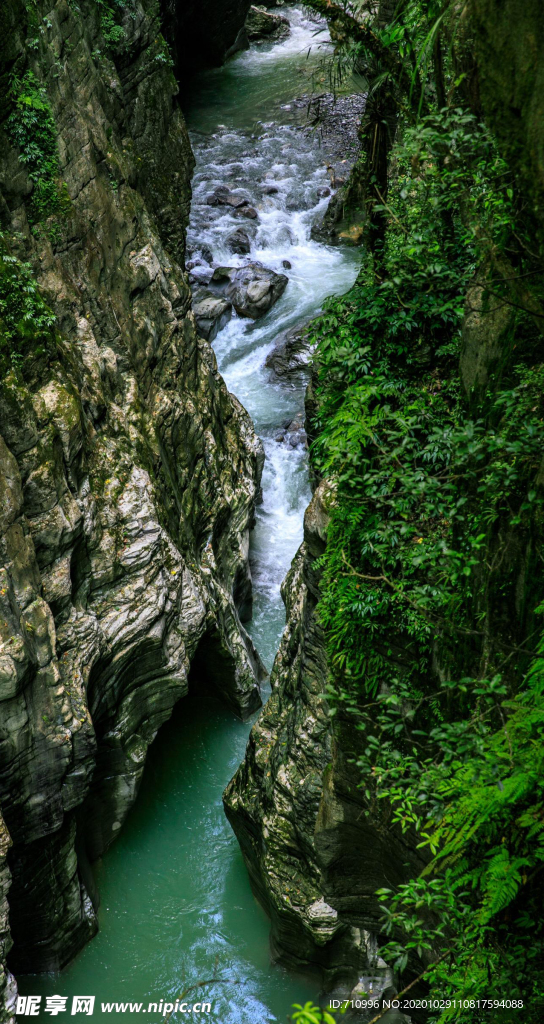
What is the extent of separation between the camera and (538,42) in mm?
3012

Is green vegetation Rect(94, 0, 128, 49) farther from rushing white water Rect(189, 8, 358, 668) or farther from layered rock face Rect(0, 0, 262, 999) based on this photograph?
rushing white water Rect(189, 8, 358, 668)

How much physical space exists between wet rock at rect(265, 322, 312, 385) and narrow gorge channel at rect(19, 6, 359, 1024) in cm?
23

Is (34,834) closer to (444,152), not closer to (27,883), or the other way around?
(27,883)

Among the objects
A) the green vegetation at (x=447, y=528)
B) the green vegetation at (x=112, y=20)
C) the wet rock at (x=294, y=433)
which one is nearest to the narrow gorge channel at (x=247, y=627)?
the wet rock at (x=294, y=433)

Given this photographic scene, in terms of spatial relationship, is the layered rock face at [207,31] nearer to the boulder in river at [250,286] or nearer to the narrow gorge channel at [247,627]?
the narrow gorge channel at [247,627]

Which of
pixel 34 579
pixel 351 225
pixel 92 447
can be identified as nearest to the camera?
pixel 34 579

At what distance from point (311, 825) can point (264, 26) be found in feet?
112

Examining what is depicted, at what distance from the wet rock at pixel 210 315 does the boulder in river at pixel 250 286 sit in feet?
1.72

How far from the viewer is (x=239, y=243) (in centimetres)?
2097

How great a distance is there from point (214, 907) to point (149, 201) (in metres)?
12.7

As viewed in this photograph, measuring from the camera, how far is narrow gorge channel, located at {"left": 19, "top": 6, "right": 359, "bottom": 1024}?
29.9 ft

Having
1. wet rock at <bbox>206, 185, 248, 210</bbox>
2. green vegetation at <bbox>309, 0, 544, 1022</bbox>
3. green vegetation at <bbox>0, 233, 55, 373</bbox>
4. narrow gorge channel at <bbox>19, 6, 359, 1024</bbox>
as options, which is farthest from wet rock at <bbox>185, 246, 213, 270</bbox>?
green vegetation at <bbox>309, 0, 544, 1022</bbox>

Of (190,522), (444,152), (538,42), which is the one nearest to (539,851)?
(538,42)

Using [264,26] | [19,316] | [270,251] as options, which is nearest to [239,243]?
[270,251]
